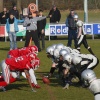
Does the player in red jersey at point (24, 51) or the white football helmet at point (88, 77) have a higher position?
the white football helmet at point (88, 77)

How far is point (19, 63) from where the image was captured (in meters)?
12.2

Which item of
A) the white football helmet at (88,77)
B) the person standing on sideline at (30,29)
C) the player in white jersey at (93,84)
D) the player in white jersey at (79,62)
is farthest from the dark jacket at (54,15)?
the player in white jersey at (93,84)

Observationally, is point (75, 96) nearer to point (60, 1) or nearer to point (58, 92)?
point (58, 92)

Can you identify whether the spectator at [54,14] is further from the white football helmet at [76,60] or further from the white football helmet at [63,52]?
the white football helmet at [76,60]

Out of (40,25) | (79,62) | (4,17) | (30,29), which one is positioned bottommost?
(4,17)

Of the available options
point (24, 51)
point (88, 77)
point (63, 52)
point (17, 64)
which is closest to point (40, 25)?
point (63, 52)

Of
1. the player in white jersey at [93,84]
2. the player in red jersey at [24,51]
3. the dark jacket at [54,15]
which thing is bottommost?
the dark jacket at [54,15]

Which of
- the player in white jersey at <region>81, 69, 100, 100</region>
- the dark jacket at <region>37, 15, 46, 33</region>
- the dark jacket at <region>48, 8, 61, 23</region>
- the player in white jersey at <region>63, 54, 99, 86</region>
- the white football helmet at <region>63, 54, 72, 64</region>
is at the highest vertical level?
the player in white jersey at <region>81, 69, 100, 100</region>

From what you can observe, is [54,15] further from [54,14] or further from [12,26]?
[12,26]

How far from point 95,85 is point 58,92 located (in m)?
6.12

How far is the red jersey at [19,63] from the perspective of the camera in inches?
478

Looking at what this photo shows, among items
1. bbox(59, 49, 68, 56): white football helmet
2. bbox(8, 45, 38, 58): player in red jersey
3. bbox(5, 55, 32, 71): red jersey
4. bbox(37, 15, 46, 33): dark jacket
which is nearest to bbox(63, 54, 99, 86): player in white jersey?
bbox(59, 49, 68, 56): white football helmet

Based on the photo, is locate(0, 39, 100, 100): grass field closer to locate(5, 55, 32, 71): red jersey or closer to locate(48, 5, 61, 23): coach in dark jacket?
locate(5, 55, 32, 71): red jersey

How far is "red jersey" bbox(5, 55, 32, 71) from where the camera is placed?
1215 cm
